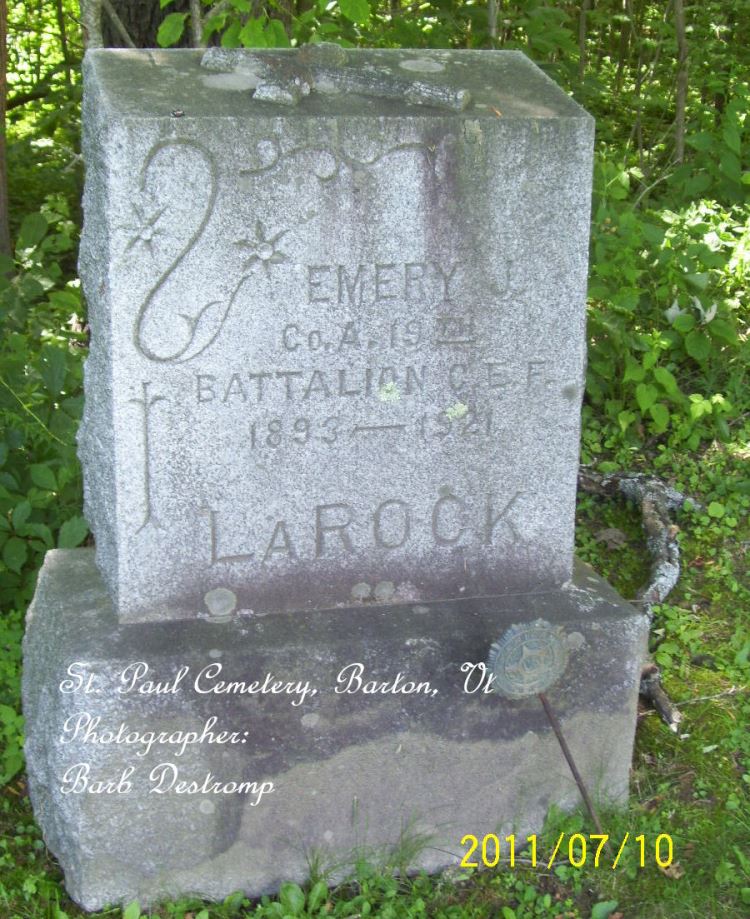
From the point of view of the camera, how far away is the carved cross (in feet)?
8.21

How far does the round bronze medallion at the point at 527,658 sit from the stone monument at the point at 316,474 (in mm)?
10

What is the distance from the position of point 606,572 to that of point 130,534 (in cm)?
184

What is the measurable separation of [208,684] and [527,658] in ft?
2.35

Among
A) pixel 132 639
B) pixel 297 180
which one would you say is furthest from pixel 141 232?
pixel 132 639

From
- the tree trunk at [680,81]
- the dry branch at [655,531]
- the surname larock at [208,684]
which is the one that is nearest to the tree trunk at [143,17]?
the dry branch at [655,531]

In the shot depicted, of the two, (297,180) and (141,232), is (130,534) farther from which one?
(297,180)

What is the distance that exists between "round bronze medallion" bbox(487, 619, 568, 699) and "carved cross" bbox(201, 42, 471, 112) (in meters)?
1.17

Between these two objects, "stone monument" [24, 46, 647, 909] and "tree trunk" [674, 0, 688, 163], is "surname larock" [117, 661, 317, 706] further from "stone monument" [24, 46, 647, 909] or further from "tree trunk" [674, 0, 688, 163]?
"tree trunk" [674, 0, 688, 163]

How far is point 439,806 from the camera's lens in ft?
9.02

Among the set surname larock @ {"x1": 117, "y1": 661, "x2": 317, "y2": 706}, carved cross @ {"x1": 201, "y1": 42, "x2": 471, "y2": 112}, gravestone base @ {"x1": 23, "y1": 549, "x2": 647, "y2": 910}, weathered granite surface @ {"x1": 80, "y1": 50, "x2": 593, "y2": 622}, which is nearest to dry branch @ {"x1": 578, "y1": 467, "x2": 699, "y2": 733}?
gravestone base @ {"x1": 23, "y1": 549, "x2": 647, "y2": 910}

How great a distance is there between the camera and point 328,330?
2541 mm
